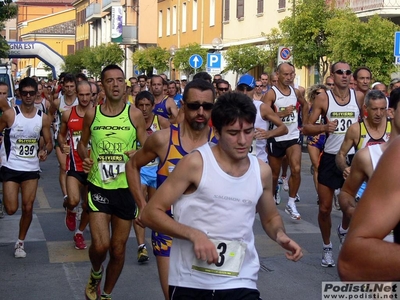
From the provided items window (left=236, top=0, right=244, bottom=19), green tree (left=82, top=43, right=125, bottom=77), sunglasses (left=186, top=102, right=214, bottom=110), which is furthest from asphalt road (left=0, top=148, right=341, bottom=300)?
green tree (left=82, top=43, right=125, bottom=77)

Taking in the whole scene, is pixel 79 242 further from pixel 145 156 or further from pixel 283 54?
pixel 283 54

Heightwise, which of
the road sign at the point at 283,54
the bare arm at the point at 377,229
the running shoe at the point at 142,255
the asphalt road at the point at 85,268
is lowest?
the asphalt road at the point at 85,268

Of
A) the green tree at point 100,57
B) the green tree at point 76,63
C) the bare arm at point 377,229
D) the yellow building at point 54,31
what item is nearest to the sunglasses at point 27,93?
the bare arm at point 377,229

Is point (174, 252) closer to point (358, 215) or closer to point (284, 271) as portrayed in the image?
point (358, 215)

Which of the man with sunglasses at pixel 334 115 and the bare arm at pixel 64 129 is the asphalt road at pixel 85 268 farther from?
the bare arm at pixel 64 129

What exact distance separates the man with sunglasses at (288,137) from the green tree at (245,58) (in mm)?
23435

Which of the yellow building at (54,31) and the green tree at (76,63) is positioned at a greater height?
the yellow building at (54,31)

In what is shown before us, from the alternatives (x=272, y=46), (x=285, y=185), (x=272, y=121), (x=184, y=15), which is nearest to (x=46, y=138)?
(x=272, y=121)

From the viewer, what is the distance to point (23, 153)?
31.7ft

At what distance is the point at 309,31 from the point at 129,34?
133 ft

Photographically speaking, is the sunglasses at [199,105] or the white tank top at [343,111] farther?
the white tank top at [343,111]

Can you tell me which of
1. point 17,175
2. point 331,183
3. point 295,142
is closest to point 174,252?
A: point 331,183

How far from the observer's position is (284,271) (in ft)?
28.7

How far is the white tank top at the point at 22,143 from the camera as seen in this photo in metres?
9.58
